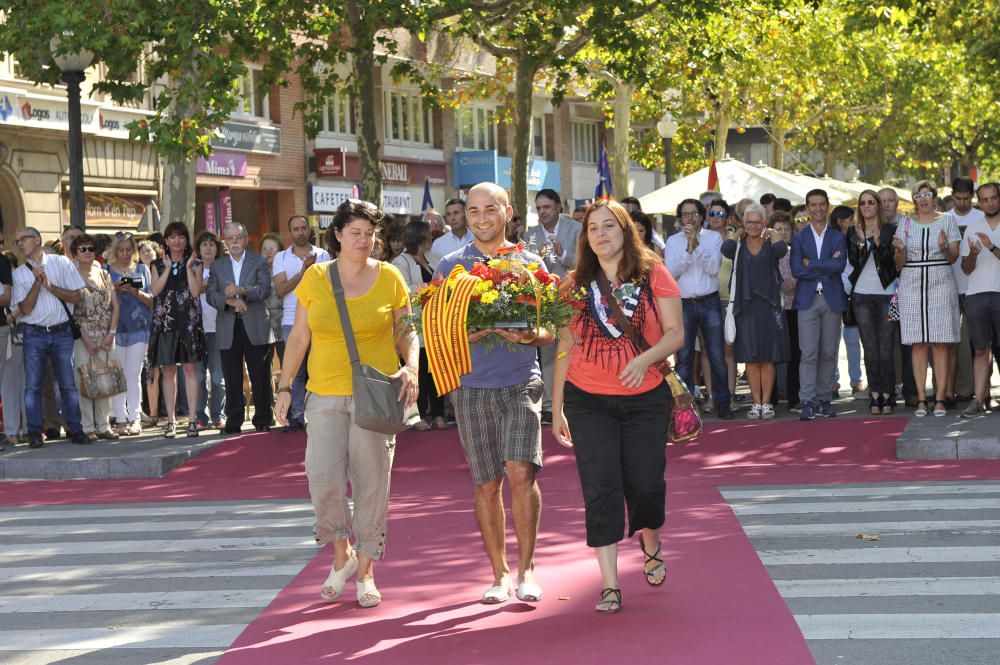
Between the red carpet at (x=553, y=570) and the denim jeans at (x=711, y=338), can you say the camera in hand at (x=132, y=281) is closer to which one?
A: the red carpet at (x=553, y=570)

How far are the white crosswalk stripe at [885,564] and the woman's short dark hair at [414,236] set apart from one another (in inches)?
190

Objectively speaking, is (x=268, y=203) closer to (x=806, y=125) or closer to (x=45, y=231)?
(x=45, y=231)

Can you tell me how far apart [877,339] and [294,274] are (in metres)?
5.92

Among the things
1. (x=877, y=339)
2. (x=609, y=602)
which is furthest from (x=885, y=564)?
(x=877, y=339)

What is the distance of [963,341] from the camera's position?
53.9ft

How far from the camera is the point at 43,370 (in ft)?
50.3

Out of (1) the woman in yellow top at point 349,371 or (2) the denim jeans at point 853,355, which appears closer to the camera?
(1) the woman in yellow top at point 349,371

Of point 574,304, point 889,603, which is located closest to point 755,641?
point 889,603

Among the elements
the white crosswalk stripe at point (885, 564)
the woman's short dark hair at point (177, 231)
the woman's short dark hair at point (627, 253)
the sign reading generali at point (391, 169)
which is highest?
the sign reading generali at point (391, 169)

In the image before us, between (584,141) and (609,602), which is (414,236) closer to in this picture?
(609,602)

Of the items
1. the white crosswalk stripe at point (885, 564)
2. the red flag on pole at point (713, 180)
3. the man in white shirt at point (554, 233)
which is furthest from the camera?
the red flag on pole at point (713, 180)

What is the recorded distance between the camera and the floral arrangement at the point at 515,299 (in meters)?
7.33

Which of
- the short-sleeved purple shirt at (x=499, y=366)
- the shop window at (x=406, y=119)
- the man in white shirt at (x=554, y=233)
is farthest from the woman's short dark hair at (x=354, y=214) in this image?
the shop window at (x=406, y=119)

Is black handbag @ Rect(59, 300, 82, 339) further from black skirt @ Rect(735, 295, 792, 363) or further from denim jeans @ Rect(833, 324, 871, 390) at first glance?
denim jeans @ Rect(833, 324, 871, 390)
